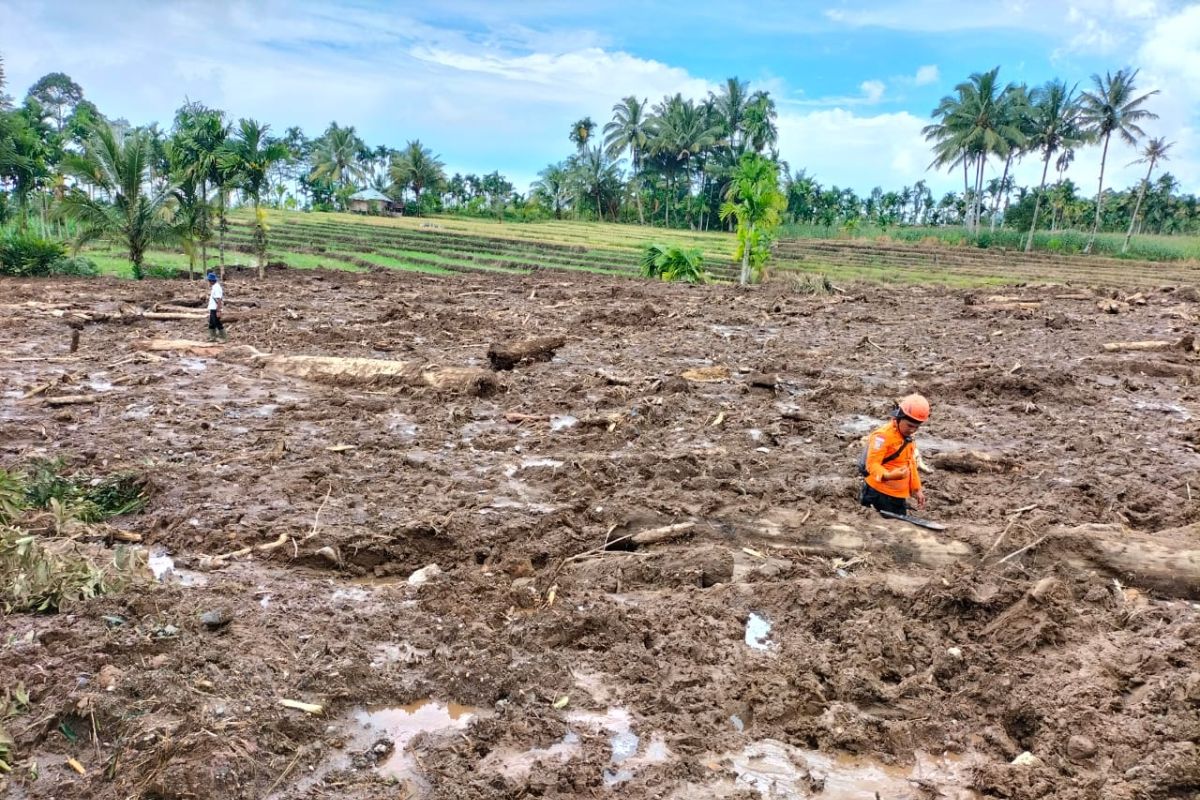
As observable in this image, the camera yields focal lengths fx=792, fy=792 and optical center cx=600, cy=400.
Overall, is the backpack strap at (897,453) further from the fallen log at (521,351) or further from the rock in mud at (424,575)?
the fallen log at (521,351)

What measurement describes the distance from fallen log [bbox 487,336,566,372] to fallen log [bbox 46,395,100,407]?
17.2ft

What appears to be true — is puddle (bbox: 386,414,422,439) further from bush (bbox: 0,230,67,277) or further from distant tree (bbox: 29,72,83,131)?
distant tree (bbox: 29,72,83,131)

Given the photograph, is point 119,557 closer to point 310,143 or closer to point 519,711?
point 519,711

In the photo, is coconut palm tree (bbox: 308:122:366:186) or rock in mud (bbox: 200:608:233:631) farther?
coconut palm tree (bbox: 308:122:366:186)

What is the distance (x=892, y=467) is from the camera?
19.5 ft

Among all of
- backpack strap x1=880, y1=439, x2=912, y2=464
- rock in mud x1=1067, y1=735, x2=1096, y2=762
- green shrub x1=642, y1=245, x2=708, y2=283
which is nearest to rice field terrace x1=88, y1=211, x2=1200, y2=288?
green shrub x1=642, y1=245, x2=708, y2=283

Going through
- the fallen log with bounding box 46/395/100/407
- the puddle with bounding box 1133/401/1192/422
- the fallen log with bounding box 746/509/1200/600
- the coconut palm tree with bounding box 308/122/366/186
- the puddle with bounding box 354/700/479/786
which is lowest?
the puddle with bounding box 354/700/479/786

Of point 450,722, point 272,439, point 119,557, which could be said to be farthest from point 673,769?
point 272,439

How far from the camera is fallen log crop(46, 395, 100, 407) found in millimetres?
9102

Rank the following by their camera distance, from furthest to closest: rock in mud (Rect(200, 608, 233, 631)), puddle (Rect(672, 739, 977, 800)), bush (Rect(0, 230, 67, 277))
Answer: bush (Rect(0, 230, 67, 277)), rock in mud (Rect(200, 608, 233, 631)), puddle (Rect(672, 739, 977, 800))

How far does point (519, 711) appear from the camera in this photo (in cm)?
385

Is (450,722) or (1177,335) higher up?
(1177,335)

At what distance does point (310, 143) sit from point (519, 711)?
282 feet

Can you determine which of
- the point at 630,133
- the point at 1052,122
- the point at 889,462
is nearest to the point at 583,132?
the point at 630,133
